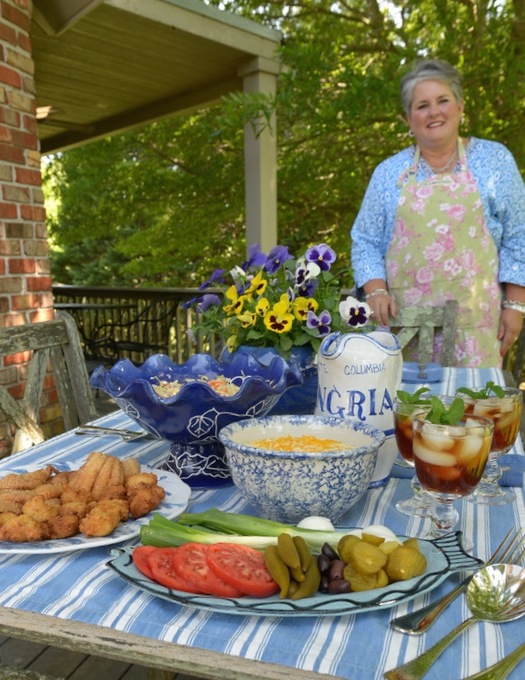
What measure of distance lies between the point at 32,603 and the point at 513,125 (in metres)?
4.65

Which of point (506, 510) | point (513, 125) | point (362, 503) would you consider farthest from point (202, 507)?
point (513, 125)

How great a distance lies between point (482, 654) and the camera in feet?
2.24

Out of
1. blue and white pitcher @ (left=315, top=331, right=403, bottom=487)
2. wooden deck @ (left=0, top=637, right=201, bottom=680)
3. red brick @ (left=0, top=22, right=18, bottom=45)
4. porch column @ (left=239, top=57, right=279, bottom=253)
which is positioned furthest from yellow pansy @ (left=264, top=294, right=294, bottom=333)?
porch column @ (left=239, top=57, right=279, bottom=253)

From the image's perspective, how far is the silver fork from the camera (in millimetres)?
720

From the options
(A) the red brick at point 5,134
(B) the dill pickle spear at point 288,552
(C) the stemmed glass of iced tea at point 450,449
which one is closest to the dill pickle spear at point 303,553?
(B) the dill pickle spear at point 288,552

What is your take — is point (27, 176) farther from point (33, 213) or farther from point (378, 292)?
point (378, 292)

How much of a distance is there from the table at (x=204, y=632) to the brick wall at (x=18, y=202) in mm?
1898

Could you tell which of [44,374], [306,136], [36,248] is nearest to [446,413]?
[44,374]

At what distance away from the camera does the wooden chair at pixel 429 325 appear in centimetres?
255

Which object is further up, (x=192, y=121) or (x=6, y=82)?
(x=192, y=121)

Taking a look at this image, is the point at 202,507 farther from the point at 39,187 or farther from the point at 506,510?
the point at 39,187

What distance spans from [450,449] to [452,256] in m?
1.76

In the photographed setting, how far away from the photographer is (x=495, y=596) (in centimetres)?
77

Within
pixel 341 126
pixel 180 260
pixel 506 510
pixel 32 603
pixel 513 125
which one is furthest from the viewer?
pixel 180 260
